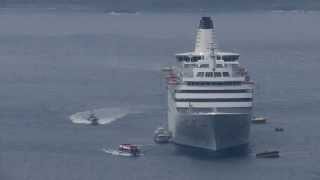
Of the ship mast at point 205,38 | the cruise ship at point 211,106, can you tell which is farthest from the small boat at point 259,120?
the cruise ship at point 211,106

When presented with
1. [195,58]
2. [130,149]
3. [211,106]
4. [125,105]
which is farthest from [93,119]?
[211,106]

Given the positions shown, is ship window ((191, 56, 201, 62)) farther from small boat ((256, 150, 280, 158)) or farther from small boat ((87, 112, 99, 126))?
small boat ((87, 112, 99, 126))

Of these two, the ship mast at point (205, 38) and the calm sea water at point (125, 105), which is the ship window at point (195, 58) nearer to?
the ship mast at point (205, 38)

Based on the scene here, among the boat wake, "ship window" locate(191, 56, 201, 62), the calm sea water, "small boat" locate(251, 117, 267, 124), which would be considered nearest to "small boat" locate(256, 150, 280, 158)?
the calm sea water

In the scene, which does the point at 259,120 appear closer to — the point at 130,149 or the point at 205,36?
the point at 205,36

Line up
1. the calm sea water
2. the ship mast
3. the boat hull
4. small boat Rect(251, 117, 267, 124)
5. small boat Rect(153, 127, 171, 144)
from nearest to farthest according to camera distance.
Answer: the calm sea water < the boat hull < small boat Rect(153, 127, 171, 144) < the ship mast < small boat Rect(251, 117, 267, 124)
